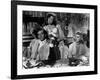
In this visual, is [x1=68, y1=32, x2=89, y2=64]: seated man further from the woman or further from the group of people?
the woman

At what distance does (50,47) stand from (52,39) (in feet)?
0.26

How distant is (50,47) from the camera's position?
1.71 meters

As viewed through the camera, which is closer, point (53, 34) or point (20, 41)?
point (20, 41)

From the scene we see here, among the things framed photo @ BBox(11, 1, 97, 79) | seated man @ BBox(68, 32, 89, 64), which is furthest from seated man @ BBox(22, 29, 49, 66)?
seated man @ BBox(68, 32, 89, 64)

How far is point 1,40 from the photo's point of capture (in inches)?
62.5

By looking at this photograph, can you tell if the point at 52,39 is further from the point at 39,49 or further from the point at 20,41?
the point at 20,41

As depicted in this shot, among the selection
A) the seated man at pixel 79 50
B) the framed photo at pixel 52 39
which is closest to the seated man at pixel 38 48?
the framed photo at pixel 52 39

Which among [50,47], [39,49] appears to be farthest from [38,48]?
[50,47]

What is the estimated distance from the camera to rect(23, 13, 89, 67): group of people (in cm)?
166

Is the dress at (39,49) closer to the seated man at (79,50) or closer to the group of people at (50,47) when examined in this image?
the group of people at (50,47)

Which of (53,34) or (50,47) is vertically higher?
(53,34)

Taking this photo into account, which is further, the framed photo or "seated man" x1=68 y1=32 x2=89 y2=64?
"seated man" x1=68 y1=32 x2=89 y2=64

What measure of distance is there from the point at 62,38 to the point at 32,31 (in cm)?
30

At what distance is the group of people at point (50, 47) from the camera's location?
1.66 m
